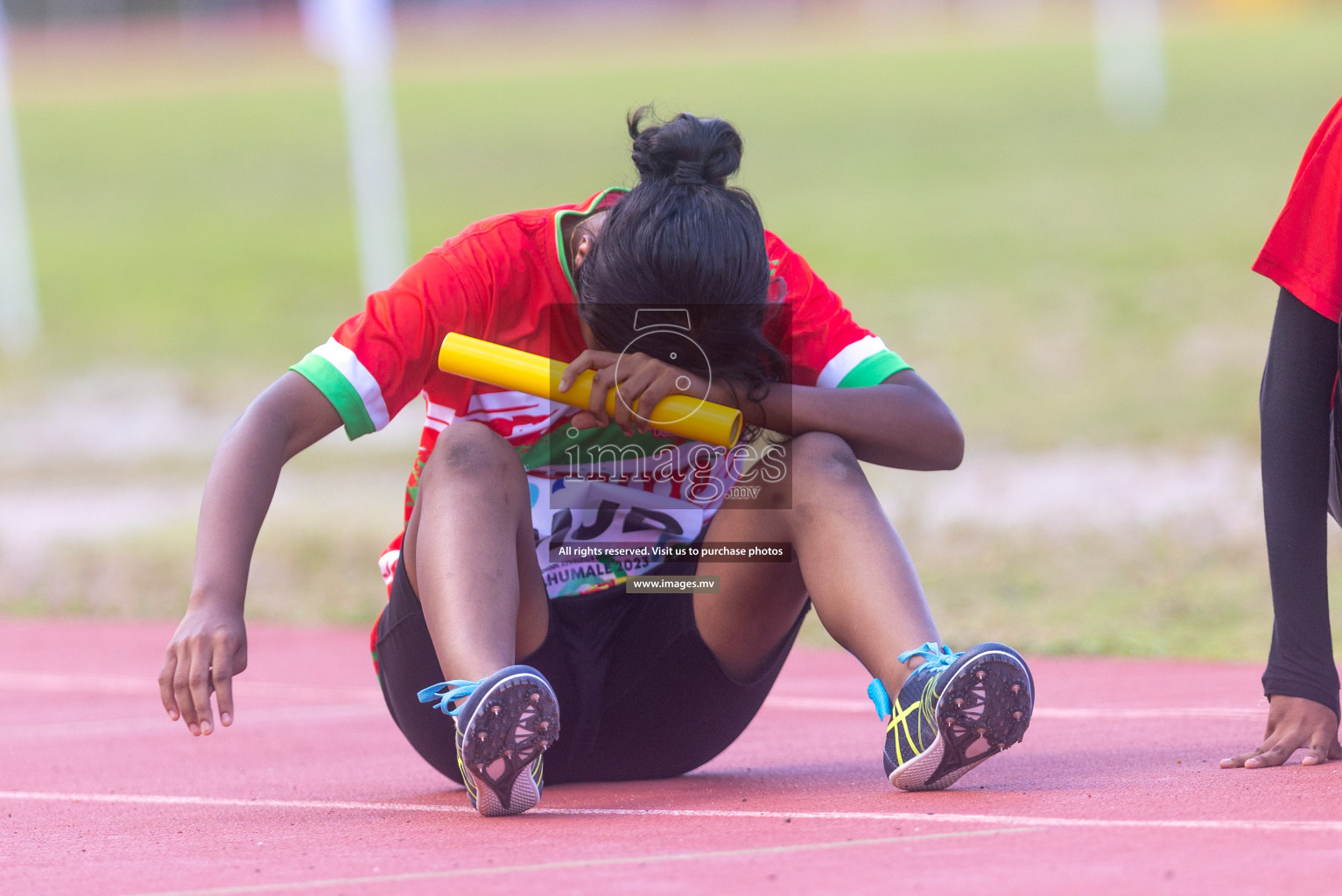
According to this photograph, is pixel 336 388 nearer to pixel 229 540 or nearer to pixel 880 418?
pixel 229 540

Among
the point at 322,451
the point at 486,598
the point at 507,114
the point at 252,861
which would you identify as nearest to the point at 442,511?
the point at 486,598

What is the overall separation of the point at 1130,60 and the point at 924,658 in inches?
1149

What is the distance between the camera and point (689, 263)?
2.89 m

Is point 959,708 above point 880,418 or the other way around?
the other way around

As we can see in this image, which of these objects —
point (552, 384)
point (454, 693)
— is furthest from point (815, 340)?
point (454, 693)

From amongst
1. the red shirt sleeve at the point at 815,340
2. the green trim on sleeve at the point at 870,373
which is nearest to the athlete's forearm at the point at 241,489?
the red shirt sleeve at the point at 815,340

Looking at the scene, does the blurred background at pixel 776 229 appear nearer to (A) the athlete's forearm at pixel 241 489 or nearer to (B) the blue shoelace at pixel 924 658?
(A) the athlete's forearm at pixel 241 489

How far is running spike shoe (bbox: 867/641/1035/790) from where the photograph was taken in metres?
2.59

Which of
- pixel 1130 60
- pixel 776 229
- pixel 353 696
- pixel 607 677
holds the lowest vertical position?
pixel 353 696

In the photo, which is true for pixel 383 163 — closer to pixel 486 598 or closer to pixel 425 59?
pixel 425 59

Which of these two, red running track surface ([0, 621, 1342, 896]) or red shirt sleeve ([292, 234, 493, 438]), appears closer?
red running track surface ([0, 621, 1342, 896])

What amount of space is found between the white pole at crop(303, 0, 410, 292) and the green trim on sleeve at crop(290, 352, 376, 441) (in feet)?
40.2

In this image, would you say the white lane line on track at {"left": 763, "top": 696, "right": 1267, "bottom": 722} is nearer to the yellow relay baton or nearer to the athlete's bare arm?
the yellow relay baton

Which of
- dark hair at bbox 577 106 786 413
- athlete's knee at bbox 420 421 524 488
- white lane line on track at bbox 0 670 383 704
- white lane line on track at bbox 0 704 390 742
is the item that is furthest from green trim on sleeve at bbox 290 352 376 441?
white lane line on track at bbox 0 670 383 704
